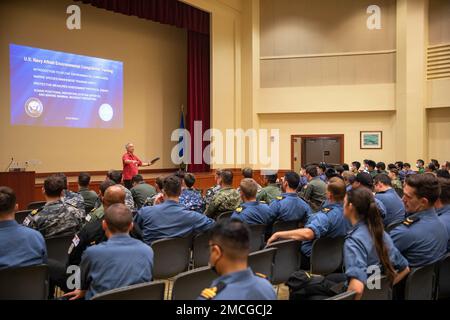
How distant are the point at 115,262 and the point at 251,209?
1.97m

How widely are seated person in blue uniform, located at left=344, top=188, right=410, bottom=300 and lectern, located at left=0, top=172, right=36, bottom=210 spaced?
636cm

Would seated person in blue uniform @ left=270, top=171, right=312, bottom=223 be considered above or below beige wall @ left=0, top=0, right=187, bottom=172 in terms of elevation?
below

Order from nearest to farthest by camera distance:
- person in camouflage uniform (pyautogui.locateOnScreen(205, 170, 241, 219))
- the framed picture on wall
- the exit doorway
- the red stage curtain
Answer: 1. person in camouflage uniform (pyautogui.locateOnScreen(205, 170, 241, 219))
2. the red stage curtain
3. the framed picture on wall
4. the exit doorway

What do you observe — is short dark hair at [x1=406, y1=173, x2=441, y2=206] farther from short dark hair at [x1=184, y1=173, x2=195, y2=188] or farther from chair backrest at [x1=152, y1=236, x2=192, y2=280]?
short dark hair at [x1=184, y1=173, x2=195, y2=188]

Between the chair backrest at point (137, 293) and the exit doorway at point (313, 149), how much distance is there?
10896mm

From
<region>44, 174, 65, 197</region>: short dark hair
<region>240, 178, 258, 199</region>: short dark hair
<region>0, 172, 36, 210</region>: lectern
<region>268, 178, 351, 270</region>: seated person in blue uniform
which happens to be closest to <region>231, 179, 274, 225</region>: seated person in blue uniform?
<region>240, 178, 258, 199</region>: short dark hair

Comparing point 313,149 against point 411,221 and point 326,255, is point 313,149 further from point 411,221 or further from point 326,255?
point 411,221

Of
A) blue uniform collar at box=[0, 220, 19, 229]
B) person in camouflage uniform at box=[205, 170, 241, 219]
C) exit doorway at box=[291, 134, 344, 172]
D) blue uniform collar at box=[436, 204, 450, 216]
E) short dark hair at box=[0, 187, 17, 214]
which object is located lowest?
person in camouflage uniform at box=[205, 170, 241, 219]

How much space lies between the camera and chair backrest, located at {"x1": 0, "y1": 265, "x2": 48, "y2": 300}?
233cm

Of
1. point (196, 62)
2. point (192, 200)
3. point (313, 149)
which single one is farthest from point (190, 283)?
point (313, 149)

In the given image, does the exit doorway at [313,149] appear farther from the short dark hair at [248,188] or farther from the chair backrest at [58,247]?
the chair backrest at [58,247]

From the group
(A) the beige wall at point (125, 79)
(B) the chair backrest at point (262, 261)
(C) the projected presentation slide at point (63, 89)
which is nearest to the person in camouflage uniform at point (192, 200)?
(B) the chair backrest at point (262, 261)

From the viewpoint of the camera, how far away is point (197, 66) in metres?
12.2

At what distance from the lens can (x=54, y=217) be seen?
3482 millimetres
